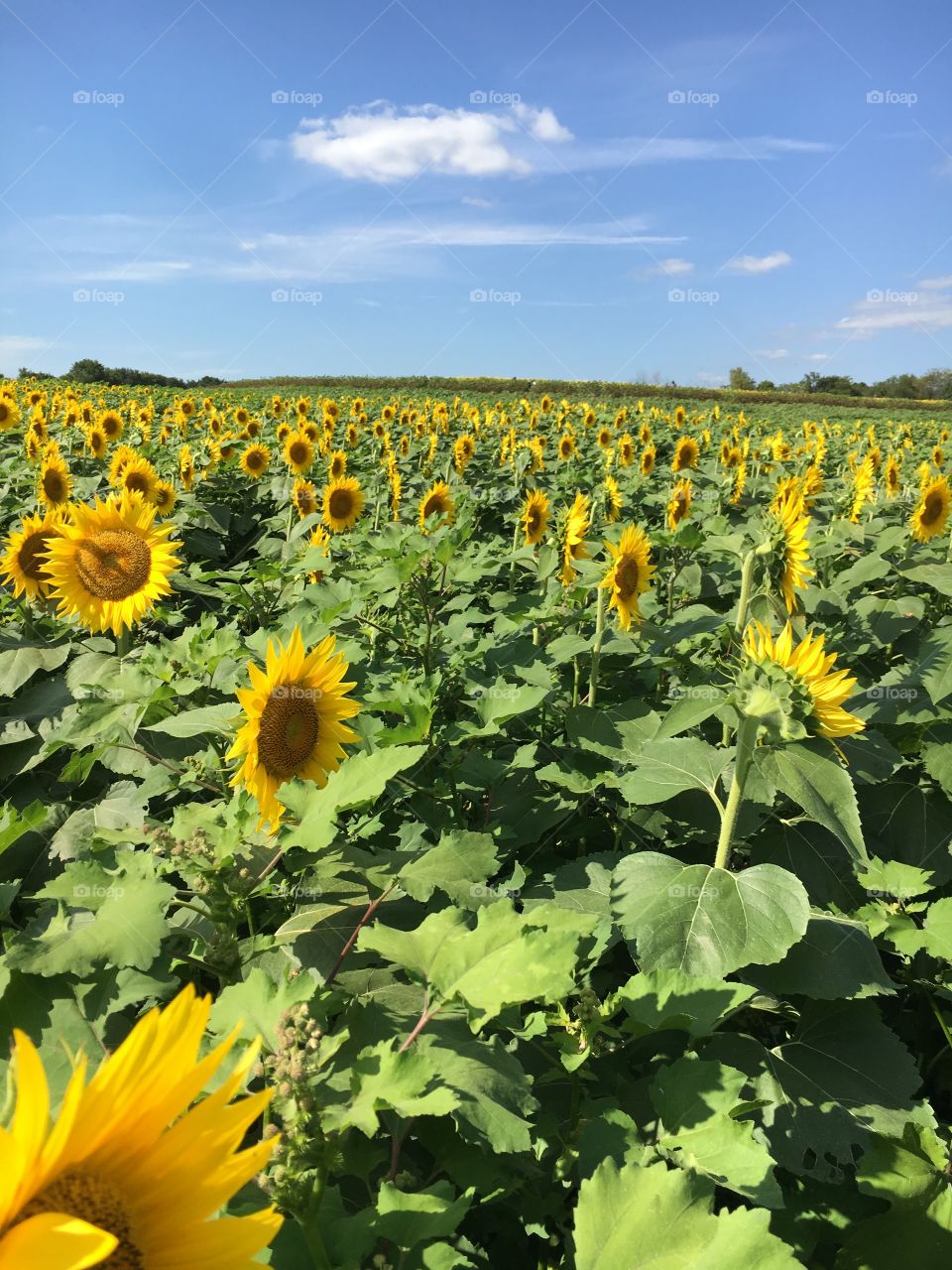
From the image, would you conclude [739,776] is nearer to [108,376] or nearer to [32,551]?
[32,551]

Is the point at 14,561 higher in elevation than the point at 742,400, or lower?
lower

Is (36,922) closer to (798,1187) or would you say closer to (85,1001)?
(85,1001)

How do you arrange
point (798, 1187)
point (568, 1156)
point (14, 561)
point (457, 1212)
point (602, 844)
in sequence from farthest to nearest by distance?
point (14, 561) → point (602, 844) → point (798, 1187) → point (568, 1156) → point (457, 1212)

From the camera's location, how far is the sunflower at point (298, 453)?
30.9 feet

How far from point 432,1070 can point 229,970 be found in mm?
646

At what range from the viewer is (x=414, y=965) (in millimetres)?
1529

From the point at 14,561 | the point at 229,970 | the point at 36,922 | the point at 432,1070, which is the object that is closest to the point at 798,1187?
the point at 432,1070

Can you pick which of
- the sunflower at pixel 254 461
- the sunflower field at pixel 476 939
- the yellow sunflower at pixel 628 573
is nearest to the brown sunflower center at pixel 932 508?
the sunflower field at pixel 476 939

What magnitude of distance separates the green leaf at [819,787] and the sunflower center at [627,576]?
173 centimetres

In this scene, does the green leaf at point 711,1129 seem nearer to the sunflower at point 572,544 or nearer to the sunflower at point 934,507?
the sunflower at point 572,544

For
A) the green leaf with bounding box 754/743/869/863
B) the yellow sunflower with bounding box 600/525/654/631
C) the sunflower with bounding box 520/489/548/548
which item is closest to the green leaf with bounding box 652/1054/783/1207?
the green leaf with bounding box 754/743/869/863

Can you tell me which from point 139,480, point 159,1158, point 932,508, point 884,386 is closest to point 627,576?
point 159,1158

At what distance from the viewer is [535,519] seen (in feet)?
19.5

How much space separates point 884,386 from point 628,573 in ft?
297
